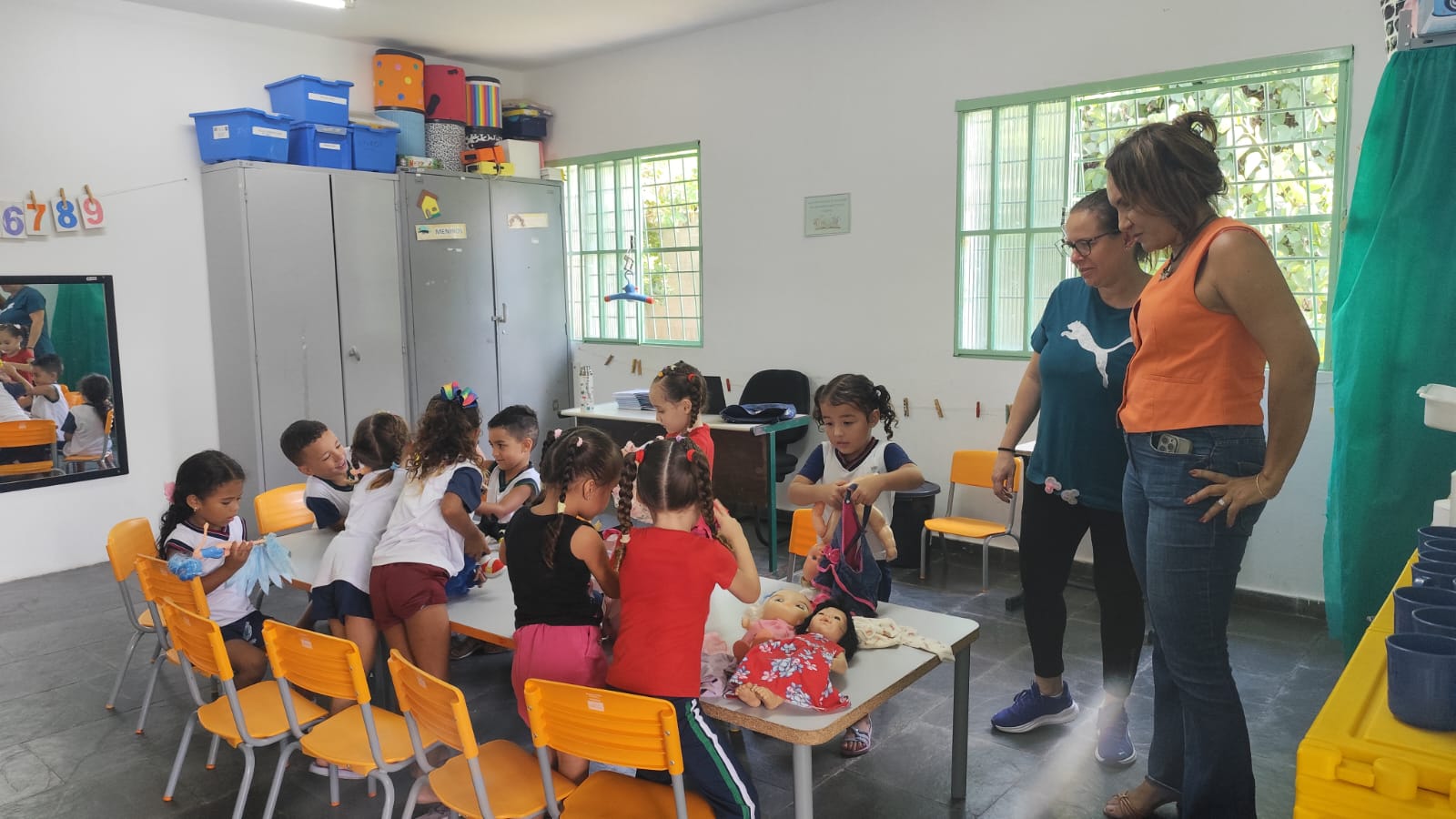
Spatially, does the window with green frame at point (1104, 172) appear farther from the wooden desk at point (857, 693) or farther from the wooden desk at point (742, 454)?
the wooden desk at point (857, 693)

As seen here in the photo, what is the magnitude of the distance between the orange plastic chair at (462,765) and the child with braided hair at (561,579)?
0.43ft

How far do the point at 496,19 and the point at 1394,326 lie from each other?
4899 millimetres

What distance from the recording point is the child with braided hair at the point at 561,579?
219 cm

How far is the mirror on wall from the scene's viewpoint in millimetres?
4953

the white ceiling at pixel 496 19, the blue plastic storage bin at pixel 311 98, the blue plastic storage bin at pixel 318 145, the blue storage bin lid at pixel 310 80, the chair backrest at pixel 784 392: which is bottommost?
the chair backrest at pixel 784 392

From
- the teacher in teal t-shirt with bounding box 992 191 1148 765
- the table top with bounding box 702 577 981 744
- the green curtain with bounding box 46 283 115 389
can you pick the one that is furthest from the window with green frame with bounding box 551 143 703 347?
the table top with bounding box 702 577 981 744

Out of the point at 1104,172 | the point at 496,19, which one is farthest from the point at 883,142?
the point at 496,19

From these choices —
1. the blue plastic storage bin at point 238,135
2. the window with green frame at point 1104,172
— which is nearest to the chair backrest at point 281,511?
the blue plastic storage bin at point 238,135

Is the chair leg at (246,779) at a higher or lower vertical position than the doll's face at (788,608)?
lower

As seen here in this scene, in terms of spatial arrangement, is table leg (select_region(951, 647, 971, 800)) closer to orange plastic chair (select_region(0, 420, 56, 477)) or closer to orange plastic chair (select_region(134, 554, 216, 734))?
orange plastic chair (select_region(134, 554, 216, 734))

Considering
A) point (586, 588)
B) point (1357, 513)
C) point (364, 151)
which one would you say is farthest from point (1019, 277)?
point (364, 151)

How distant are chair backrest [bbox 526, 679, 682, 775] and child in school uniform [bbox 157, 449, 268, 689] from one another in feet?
4.74

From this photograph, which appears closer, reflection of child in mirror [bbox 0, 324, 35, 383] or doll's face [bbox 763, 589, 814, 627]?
doll's face [bbox 763, 589, 814, 627]

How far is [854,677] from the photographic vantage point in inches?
82.4
